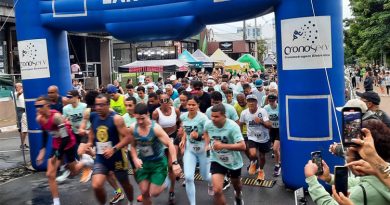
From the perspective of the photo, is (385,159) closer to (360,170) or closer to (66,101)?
(360,170)

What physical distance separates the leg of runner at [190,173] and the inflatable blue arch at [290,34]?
5.52ft

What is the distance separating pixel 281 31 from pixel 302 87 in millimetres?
976

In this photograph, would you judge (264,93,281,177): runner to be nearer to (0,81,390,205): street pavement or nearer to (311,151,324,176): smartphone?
(0,81,390,205): street pavement

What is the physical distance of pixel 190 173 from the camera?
6.16 meters

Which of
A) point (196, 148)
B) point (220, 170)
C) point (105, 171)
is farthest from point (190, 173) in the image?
point (105, 171)

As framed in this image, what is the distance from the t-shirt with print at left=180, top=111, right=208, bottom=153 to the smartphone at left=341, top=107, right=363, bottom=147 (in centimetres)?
340

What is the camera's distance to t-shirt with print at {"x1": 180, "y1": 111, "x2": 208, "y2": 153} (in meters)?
6.35

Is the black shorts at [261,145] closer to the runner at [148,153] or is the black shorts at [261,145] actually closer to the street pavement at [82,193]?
the street pavement at [82,193]

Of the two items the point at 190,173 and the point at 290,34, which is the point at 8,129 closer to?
the point at 190,173

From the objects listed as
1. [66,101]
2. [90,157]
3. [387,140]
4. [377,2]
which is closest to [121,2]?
[66,101]

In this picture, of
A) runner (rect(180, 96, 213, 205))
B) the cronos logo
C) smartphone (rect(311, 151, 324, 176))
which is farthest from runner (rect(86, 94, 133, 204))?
smartphone (rect(311, 151, 324, 176))

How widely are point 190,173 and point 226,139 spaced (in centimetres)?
87

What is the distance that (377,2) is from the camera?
27.6 meters

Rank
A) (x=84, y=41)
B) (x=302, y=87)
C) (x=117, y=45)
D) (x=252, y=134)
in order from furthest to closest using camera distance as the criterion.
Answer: (x=117, y=45), (x=84, y=41), (x=252, y=134), (x=302, y=87)
